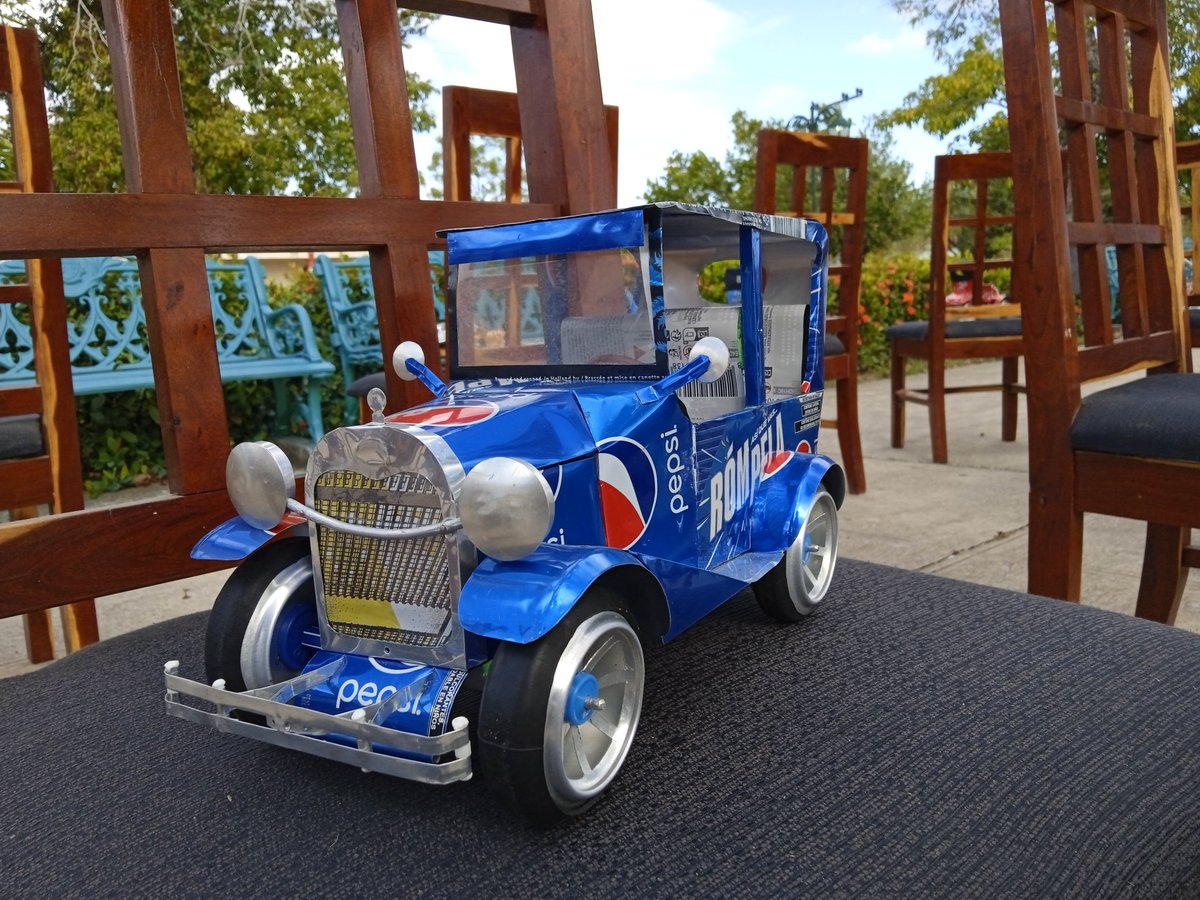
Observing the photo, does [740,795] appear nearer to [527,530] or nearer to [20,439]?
[527,530]

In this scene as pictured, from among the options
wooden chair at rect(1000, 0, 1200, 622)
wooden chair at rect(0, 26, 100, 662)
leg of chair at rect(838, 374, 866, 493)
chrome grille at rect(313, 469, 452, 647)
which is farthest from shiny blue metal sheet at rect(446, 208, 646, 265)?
leg of chair at rect(838, 374, 866, 493)

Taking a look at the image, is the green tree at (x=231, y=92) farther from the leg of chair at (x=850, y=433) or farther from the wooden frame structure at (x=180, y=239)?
the wooden frame structure at (x=180, y=239)

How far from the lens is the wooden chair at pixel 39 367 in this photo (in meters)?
1.48

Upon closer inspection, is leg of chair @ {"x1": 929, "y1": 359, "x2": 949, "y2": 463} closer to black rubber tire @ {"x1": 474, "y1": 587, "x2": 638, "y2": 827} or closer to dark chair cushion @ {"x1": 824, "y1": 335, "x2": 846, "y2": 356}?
dark chair cushion @ {"x1": 824, "y1": 335, "x2": 846, "y2": 356}

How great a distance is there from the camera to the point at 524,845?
0.66m

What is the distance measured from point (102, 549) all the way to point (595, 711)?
53 centimetres

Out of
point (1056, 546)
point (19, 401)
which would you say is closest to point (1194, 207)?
point (1056, 546)

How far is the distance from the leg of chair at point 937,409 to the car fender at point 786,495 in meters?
2.60

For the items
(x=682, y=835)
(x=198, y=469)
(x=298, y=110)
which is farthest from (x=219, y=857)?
(x=298, y=110)

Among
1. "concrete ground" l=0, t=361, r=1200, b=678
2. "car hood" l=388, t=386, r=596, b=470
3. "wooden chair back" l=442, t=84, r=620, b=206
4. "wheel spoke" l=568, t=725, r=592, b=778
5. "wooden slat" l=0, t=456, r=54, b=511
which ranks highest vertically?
"wooden chair back" l=442, t=84, r=620, b=206

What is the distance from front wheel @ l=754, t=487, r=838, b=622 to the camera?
1.03m

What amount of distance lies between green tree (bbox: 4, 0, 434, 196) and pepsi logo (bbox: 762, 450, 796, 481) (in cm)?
359

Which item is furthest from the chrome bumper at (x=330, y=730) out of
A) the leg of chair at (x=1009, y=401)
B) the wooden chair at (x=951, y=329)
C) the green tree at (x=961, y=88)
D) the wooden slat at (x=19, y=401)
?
the green tree at (x=961, y=88)

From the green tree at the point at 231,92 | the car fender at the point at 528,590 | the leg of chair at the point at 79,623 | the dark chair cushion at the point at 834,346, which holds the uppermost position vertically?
the green tree at the point at 231,92
